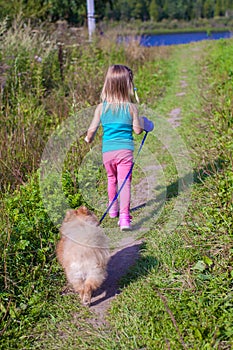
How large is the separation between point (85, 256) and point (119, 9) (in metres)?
22.0

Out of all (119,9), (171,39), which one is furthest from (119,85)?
(171,39)

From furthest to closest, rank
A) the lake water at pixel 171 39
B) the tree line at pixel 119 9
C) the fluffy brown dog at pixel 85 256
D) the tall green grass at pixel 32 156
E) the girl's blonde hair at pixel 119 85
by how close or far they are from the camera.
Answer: the lake water at pixel 171 39
the tree line at pixel 119 9
the girl's blonde hair at pixel 119 85
the tall green grass at pixel 32 156
the fluffy brown dog at pixel 85 256

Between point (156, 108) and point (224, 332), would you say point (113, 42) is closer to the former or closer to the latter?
point (156, 108)

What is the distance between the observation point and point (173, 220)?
4.48m

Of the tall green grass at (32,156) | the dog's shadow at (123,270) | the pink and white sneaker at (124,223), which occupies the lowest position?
the dog's shadow at (123,270)

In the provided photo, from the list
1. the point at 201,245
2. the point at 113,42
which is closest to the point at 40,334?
the point at 201,245

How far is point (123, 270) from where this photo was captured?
149 inches

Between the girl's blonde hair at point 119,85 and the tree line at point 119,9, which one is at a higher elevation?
the tree line at point 119,9

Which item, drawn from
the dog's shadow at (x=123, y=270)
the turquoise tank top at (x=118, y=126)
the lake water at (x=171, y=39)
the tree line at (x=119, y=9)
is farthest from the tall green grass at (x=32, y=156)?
the lake water at (x=171, y=39)

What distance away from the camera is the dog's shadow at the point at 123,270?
11.4ft

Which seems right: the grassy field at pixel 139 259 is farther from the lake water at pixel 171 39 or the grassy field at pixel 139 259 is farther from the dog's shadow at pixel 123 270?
the lake water at pixel 171 39

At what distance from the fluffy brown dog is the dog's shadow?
0.26 m

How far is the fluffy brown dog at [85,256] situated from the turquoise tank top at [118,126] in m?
1.17

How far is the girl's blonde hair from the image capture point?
4.18 metres
